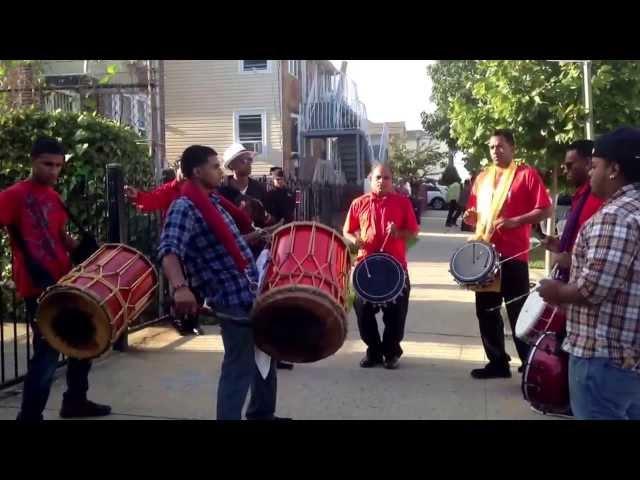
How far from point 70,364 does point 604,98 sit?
7.35 meters

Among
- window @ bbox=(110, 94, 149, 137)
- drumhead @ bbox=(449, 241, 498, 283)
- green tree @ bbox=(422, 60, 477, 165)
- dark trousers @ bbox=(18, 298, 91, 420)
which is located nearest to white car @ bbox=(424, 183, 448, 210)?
green tree @ bbox=(422, 60, 477, 165)

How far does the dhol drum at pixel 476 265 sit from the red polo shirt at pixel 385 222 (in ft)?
1.68

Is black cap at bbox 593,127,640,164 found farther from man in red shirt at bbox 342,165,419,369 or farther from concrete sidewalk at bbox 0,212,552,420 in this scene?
man in red shirt at bbox 342,165,419,369

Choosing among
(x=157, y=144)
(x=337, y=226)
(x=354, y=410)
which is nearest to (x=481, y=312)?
(x=354, y=410)

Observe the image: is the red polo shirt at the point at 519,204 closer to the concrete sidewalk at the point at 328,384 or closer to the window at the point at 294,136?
the concrete sidewalk at the point at 328,384

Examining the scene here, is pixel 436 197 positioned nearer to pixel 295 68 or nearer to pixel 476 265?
pixel 295 68

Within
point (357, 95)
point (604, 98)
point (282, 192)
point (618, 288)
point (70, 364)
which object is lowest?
point (70, 364)

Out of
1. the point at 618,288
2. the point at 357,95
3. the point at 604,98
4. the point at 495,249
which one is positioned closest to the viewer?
the point at 618,288

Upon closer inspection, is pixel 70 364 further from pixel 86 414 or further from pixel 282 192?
pixel 282 192

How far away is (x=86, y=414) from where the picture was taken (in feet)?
15.3

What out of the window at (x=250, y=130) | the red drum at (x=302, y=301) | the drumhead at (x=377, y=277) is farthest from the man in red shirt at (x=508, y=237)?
the window at (x=250, y=130)

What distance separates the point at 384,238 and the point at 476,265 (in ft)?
2.75

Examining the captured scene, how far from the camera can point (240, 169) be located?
5.83 m

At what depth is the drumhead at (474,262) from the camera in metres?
5.14
